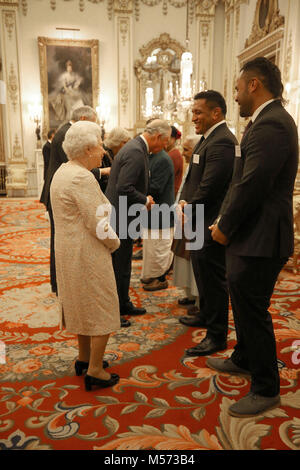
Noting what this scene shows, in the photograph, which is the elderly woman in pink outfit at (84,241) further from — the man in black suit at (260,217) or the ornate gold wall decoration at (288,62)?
the ornate gold wall decoration at (288,62)

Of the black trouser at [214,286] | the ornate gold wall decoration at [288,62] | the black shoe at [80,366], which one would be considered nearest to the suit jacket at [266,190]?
the black trouser at [214,286]

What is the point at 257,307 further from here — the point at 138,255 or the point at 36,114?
the point at 36,114

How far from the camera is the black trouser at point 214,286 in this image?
2.80m

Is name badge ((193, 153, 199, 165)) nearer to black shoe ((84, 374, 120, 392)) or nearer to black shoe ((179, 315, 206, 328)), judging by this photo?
black shoe ((179, 315, 206, 328))

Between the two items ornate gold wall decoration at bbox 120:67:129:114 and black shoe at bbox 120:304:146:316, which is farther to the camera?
ornate gold wall decoration at bbox 120:67:129:114

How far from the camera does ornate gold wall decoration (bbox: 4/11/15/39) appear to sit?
1089cm

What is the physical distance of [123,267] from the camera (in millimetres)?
3449

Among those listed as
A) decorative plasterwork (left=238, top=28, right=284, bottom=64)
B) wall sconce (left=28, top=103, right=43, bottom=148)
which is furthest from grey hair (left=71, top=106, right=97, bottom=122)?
wall sconce (left=28, top=103, right=43, bottom=148)

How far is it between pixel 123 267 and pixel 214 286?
0.95 metres

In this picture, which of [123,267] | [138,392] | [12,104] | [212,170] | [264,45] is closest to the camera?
[138,392]

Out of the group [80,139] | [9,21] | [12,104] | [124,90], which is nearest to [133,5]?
[124,90]

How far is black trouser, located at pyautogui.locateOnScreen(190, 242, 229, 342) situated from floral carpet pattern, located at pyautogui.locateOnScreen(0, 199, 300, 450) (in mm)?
277

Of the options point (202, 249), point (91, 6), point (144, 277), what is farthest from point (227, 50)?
point (202, 249)

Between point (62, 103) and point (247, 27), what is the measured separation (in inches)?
223
